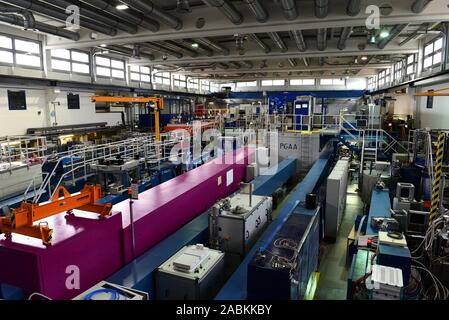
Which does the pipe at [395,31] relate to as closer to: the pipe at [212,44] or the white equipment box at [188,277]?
the pipe at [212,44]

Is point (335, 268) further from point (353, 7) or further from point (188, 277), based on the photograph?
point (353, 7)

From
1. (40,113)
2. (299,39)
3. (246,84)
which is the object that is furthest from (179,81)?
(299,39)

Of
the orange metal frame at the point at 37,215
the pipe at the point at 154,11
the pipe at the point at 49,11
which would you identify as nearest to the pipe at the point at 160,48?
the pipe at the point at 49,11

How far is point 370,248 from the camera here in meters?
4.67

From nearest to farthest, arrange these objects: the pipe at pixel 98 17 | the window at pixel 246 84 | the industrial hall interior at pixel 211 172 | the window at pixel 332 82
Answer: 1. the industrial hall interior at pixel 211 172
2. the pipe at pixel 98 17
3. the window at pixel 332 82
4. the window at pixel 246 84

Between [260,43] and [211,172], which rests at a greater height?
[260,43]

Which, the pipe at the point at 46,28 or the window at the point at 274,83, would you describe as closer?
the pipe at the point at 46,28

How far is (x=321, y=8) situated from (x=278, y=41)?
160 inches

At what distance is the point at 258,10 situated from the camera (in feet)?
22.6

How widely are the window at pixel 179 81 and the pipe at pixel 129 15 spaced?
43.5ft

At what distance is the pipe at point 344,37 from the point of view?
9156mm

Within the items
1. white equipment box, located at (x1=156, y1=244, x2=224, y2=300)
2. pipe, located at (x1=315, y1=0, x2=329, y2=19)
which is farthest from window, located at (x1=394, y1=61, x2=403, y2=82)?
white equipment box, located at (x1=156, y1=244, x2=224, y2=300)
